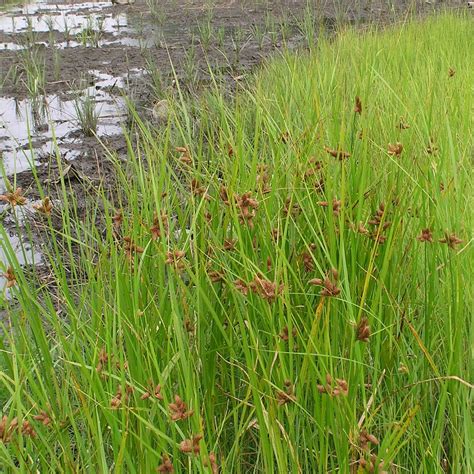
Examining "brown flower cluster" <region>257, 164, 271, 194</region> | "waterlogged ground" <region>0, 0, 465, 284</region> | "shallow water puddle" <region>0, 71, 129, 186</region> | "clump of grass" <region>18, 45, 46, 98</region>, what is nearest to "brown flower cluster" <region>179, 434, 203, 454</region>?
"brown flower cluster" <region>257, 164, 271, 194</region>

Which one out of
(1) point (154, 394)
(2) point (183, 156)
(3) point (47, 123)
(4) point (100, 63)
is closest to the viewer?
(1) point (154, 394)

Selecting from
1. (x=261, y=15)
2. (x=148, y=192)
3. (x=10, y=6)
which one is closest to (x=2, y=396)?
(x=148, y=192)

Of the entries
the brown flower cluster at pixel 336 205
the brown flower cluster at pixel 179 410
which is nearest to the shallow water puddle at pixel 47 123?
the brown flower cluster at pixel 336 205

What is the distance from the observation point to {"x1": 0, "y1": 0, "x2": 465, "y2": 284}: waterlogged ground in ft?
12.6

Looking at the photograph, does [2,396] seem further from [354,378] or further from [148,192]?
[354,378]

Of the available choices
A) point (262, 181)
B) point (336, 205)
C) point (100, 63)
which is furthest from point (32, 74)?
point (336, 205)

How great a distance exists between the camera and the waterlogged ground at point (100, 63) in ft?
12.6

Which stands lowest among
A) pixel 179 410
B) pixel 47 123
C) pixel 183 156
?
pixel 47 123

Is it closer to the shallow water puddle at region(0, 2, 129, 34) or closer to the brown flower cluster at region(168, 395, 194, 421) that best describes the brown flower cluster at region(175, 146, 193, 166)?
the brown flower cluster at region(168, 395, 194, 421)

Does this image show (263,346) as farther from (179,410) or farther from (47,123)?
(47,123)

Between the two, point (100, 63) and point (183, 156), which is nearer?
point (183, 156)

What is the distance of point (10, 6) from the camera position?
11.0 meters

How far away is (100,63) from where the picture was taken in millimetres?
6414

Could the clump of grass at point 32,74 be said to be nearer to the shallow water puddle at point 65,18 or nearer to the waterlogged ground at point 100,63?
the waterlogged ground at point 100,63
